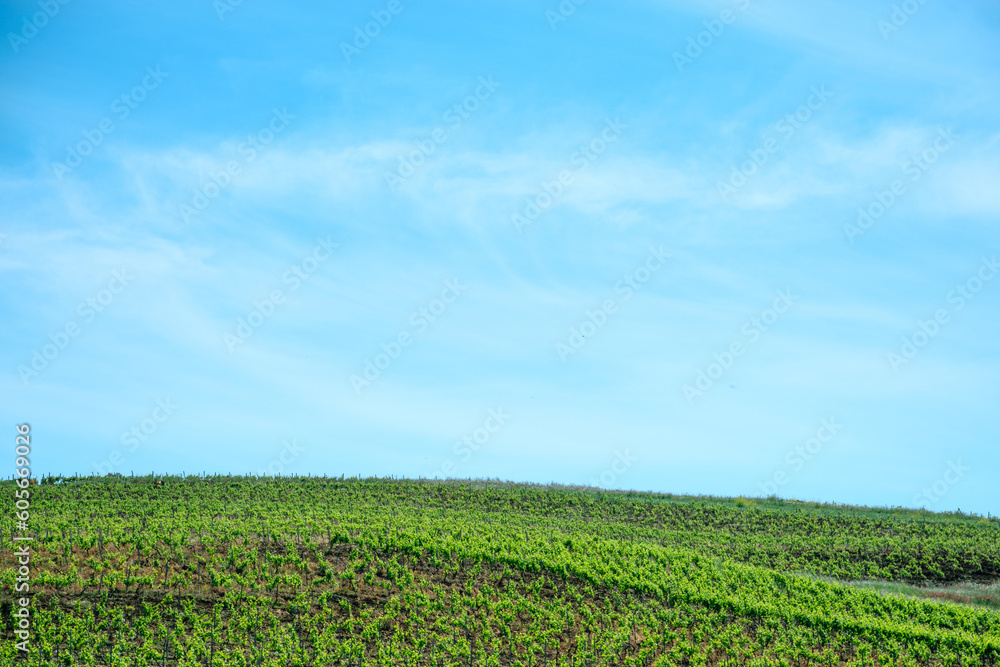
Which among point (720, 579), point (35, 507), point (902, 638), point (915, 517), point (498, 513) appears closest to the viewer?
point (902, 638)

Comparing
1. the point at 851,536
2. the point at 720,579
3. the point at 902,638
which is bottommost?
the point at 902,638

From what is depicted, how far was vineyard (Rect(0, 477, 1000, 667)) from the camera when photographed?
1927 cm

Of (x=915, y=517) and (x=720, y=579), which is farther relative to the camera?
(x=915, y=517)

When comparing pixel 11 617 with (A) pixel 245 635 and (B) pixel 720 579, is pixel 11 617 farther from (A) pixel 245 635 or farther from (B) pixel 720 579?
(B) pixel 720 579

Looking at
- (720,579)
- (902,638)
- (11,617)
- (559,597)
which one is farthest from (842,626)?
(11,617)

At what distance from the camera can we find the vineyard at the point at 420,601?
63.2ft

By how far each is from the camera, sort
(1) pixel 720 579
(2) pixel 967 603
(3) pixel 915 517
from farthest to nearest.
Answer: (3) pixel 915 517 < (2) pixel 967 603 < (1) pixel 720 579

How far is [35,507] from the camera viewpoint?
3284 centimetres

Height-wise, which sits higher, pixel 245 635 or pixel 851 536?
pixel 851 536

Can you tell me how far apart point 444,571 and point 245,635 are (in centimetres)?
587

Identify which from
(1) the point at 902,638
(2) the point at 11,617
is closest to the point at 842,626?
(1) the point at 902,638

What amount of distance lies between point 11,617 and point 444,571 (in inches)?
414

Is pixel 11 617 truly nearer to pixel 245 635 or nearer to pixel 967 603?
pixel 245 635

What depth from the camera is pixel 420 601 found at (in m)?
21.5
